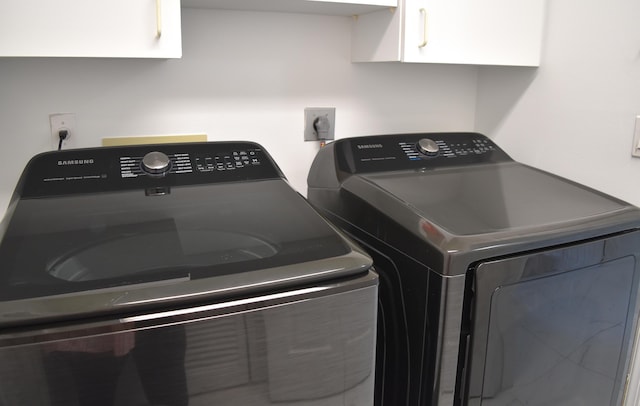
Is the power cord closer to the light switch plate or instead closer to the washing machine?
the washing machine

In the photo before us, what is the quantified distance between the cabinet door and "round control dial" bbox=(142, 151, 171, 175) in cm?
71

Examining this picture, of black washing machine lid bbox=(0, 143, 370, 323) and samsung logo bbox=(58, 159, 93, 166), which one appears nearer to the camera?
black washing machine lid bbox=(0, 143, 370, 323)

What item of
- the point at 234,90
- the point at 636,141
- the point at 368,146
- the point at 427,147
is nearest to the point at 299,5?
the point at 234,90

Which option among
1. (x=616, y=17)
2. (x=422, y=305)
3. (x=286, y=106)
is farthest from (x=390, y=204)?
(x=616, y=17)

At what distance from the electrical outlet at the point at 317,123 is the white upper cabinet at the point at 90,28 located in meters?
0.58

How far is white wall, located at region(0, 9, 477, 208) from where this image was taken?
1333mm

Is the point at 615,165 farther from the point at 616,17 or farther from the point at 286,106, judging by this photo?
the point at 286,106

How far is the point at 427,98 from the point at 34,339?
1.51 m

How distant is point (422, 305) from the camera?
1.05 metres

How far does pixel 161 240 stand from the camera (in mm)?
913

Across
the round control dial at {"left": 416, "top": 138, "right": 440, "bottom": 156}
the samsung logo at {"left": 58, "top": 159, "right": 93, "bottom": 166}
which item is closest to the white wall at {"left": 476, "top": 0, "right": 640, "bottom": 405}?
the round control dial at {"left": 416, "top": 138, "right": 440, "bottom": 156}

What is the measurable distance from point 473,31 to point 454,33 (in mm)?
71

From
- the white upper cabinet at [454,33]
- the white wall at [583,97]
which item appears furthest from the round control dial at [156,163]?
the white wall at [583,97]

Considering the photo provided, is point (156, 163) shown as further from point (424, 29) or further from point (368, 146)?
point (424, 29)
